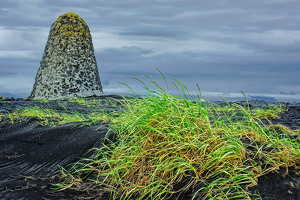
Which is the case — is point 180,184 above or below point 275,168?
below

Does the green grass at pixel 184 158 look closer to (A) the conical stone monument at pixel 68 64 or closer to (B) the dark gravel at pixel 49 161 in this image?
(B) the dark gravel at pixel 49 161

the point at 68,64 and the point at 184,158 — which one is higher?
the point at 68,64

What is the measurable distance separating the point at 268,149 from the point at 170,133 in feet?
2.81

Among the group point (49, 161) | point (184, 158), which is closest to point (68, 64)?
point (49, 161)

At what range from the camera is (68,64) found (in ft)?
29.4

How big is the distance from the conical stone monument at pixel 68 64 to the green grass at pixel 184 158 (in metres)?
6.31

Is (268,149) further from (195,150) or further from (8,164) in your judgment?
(8,164)

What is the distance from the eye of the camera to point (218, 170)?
220cm

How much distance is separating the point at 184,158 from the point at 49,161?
1.69m

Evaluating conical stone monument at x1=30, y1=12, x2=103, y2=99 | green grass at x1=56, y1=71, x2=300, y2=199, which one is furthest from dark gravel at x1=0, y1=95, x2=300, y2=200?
conical stone monument at x1=30, y1=12, x2=103, y2=99

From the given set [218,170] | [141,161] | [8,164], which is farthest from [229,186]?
[8,164]

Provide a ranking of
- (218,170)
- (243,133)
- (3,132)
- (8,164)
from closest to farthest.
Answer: (218,170) → (243,133) → (8,164) → (3,132)

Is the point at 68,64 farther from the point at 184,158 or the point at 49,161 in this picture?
the point at 184,158

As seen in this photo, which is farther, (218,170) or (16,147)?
(16,147)
